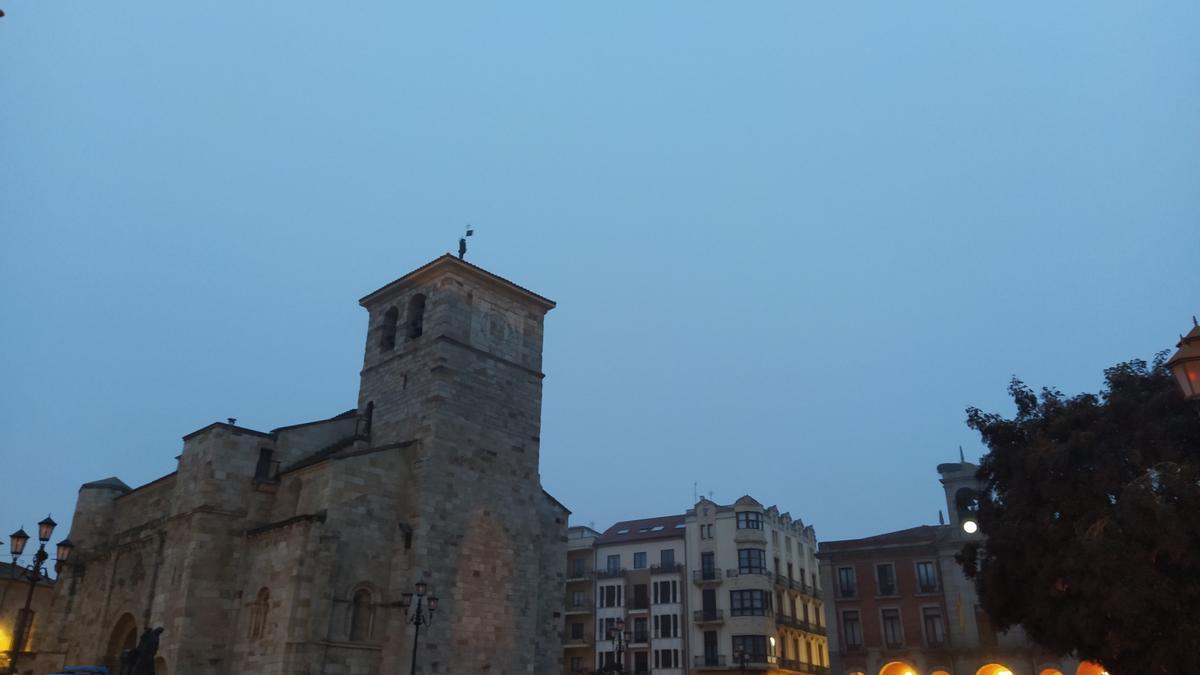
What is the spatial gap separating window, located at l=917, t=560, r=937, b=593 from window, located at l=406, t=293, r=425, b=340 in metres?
27.7

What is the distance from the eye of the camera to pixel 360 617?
24.7 metres

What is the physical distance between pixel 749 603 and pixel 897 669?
13459 millimetres

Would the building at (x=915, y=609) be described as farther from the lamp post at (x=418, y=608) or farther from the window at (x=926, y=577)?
the lamp post at (x=418, y=608)

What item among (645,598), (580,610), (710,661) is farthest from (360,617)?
(580,610)

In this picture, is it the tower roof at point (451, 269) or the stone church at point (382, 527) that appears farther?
the tower roof at point (451, 269)

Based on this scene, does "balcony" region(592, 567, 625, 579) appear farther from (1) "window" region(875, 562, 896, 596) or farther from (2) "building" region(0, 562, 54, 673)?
(2) "building" region(0, 562, 54, 673)

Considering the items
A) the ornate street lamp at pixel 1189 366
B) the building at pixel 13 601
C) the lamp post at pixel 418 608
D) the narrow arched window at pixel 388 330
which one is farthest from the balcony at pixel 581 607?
the ornate street lamp at pixel 1189 366

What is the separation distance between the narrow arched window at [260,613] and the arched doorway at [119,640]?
7453 mm

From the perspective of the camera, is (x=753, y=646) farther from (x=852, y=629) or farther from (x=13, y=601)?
(x=13, y=601)

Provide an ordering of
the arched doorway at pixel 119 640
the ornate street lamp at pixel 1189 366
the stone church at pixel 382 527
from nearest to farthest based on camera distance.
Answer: the ornate street lamp at pixel 1189 366, the stone church at pixel 382 527, the arched doorway at pixel 119 640

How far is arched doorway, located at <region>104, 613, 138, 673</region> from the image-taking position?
2968 centimetres

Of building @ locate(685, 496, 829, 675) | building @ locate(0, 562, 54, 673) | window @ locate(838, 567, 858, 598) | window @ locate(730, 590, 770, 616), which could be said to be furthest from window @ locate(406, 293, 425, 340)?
window @ locate(730, 590, 770, 616)

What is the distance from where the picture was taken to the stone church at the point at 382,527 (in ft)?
80.1

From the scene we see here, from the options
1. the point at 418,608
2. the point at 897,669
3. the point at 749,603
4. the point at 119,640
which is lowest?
the point at 897,669
